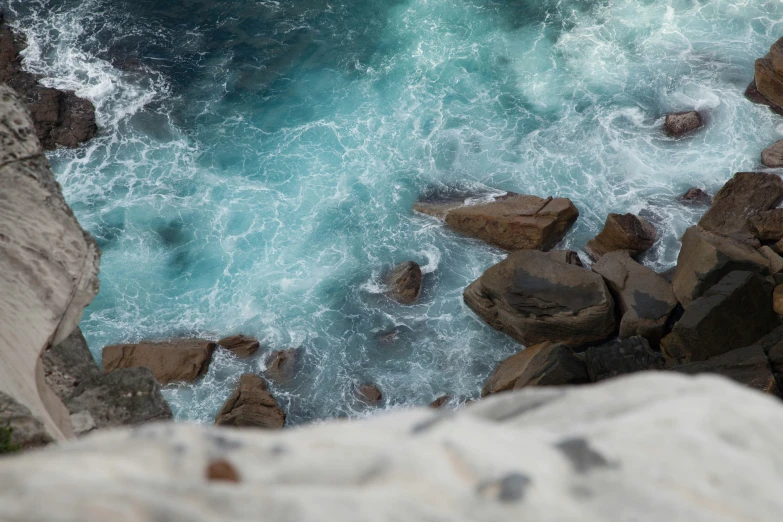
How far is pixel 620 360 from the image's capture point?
22.1m

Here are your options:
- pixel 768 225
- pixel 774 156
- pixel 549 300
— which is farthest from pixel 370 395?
pixel 774 156

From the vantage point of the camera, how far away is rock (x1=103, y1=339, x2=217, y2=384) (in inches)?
977

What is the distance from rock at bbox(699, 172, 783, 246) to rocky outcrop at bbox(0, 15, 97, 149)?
84.6 ft

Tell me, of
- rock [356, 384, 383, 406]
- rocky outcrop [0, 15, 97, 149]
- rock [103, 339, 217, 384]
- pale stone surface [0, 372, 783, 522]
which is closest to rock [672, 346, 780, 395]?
rock [356, 384, 383, 406]

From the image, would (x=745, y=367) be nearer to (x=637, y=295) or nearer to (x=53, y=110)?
(x=637, y=295)

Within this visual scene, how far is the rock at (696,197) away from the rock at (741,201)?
2188mm

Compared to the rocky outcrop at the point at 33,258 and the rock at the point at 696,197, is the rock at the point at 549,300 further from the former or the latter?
the rocky outcrop at the point at 33,258

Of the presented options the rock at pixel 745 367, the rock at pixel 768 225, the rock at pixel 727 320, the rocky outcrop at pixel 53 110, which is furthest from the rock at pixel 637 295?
the rocky outcrop at pixel 53 110

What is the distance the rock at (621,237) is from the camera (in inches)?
1057

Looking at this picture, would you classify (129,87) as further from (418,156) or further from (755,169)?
(755,169)

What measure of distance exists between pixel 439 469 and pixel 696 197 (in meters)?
26.6

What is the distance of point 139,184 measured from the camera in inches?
1230

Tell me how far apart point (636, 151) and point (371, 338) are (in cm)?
1407

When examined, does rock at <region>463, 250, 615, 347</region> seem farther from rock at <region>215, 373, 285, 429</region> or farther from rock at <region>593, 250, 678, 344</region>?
rock at <region>215, 373, 285, 429</region>
